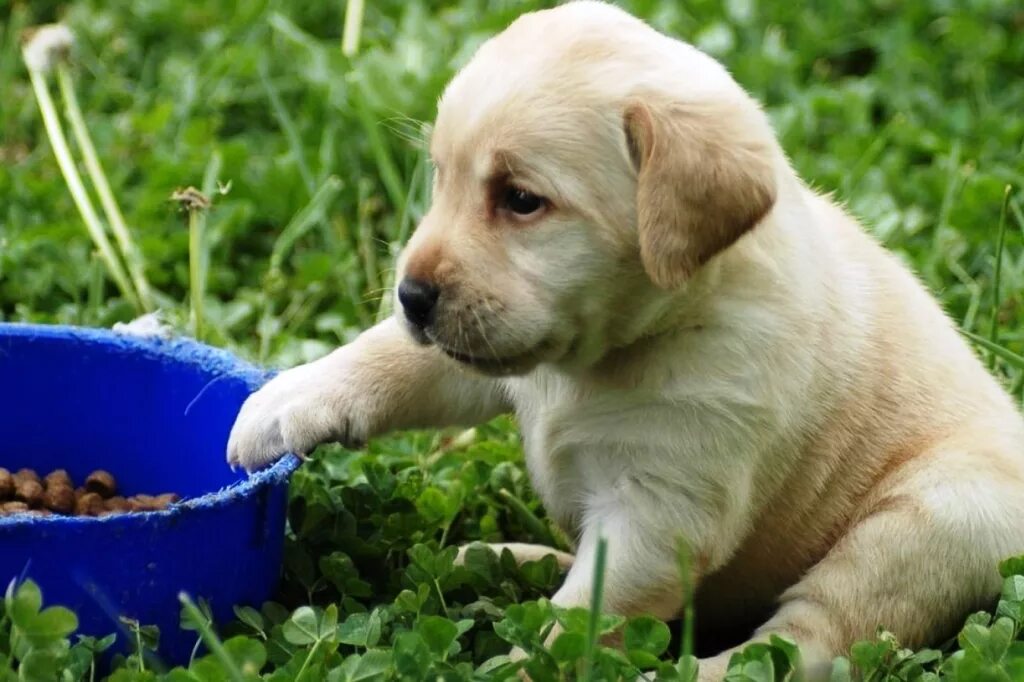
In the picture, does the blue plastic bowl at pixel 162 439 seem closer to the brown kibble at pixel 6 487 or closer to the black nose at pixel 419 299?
the brown kibble at pixel 6 487

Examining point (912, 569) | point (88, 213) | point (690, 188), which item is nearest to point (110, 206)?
point (88, 213)

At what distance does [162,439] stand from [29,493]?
1.05ft

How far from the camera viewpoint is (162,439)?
3646 mm

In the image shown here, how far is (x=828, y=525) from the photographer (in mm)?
3369

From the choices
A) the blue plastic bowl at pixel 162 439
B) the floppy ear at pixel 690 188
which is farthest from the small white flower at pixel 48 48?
the floppy ear at pixel 690 188

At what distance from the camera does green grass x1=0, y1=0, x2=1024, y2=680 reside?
3.07 meters

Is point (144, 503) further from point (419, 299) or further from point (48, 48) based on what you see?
point (48, 48)

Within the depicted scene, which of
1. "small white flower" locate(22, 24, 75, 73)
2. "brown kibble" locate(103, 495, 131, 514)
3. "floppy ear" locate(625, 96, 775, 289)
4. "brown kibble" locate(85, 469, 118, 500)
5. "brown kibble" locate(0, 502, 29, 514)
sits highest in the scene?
"floppy ear" locate(625, 96, 775, 289)

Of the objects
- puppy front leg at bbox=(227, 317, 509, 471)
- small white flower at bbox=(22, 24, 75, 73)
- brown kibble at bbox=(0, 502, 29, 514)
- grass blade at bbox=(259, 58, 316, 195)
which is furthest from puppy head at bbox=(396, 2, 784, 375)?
small white flower at bbox=(22, 24, 75, 73)

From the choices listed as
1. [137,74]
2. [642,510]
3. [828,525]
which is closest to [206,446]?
[642,510]

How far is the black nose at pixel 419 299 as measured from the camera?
2955mm

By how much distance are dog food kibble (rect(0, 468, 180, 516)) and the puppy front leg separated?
0.26 metres

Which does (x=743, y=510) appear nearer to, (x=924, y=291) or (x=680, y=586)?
(x=680, y=586)

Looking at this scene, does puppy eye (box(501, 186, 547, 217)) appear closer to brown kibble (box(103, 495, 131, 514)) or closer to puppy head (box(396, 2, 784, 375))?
puppy head (box(396, 2, 784, 375))
